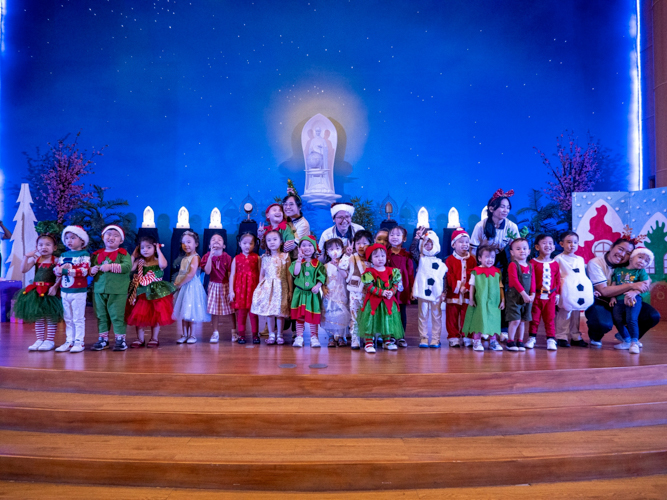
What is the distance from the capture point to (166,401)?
326 centimetres

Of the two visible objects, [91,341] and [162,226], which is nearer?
[91,341]

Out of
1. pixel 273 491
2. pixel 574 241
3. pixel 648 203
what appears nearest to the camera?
pixel 273 491

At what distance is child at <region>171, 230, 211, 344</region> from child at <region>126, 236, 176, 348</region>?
15 cm

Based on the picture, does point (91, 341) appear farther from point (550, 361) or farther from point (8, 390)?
point (550, 361)

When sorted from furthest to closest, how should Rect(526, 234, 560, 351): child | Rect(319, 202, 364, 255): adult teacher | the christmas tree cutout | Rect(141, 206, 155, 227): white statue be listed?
Rect(141, 206, 155, 227): white statue → the christmas tree cutout → Rect(319, 202, 364, 255): adult teacher → Rect(526, 234, 560, 351): child

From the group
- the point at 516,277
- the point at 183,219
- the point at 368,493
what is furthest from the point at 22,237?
the point at 516,277

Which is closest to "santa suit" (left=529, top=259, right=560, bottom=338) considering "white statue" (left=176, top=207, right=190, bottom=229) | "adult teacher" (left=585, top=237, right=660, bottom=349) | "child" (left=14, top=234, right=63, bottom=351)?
"adult teacher" (left=585, top=237, right=660, bottom=349)

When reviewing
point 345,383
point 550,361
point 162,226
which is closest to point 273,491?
point 345,383

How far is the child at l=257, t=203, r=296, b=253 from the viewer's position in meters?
4.87

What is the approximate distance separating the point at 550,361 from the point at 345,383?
6.19ft

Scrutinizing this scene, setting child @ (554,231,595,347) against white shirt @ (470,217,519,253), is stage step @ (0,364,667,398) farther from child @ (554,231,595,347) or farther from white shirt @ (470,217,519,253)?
white shirt @ (470,217,519,253)

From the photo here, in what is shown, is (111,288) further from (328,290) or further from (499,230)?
(499,230)

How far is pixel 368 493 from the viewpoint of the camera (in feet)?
8.42

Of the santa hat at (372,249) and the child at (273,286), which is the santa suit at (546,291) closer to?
the santa hat at (372,249)
